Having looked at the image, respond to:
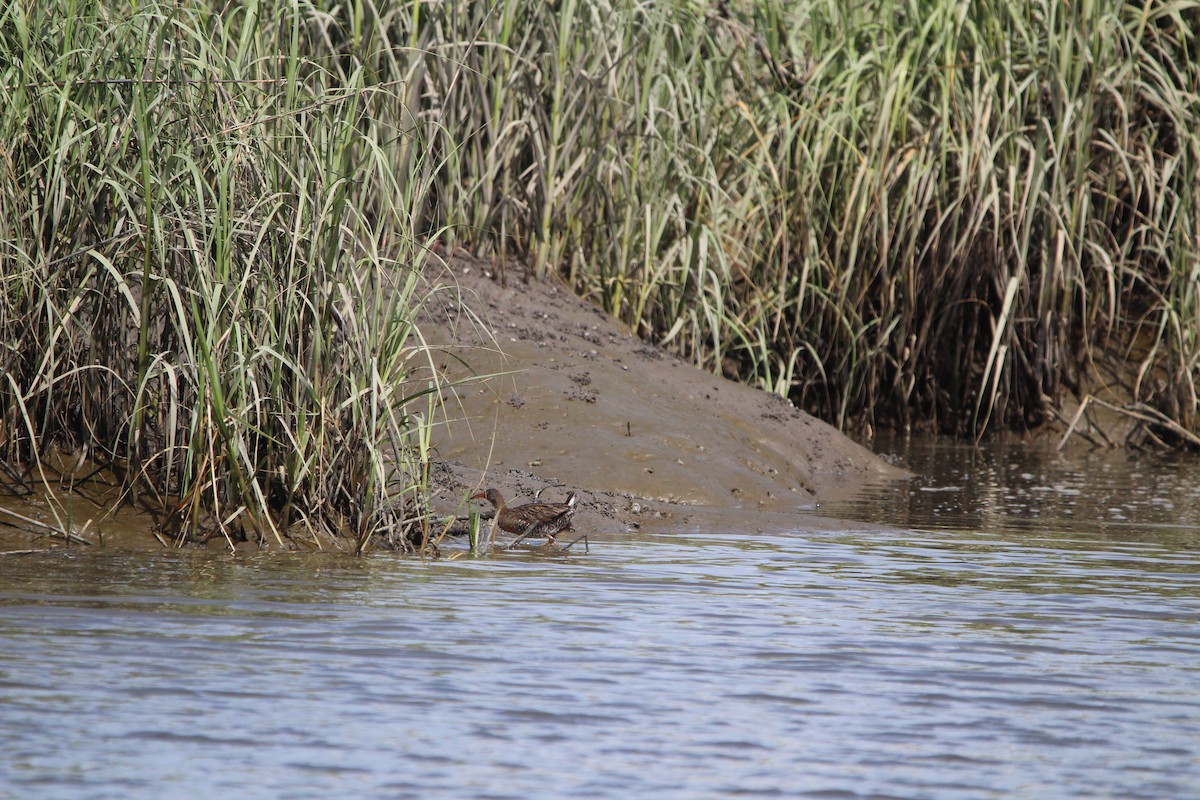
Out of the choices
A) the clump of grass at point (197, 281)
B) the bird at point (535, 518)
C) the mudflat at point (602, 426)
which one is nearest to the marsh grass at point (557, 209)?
the clump of grass at point (197, 281)

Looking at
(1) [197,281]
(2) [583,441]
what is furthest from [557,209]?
(1) [197,281]

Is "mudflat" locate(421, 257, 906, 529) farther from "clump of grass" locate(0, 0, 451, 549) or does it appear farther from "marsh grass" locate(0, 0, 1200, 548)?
"clump of grass" locate(0, 0, 451, 549)

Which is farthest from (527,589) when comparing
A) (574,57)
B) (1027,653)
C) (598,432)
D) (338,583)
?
(574,57)

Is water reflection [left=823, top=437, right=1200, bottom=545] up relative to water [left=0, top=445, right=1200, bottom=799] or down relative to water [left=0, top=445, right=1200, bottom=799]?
up

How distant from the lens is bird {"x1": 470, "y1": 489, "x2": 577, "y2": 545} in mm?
6441

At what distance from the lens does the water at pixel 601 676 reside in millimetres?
3500

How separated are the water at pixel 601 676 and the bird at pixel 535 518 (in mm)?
253

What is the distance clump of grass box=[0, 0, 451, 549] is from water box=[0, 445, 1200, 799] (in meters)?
0.34

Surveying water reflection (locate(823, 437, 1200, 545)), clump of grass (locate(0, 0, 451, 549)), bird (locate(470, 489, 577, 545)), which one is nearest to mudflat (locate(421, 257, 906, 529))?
bird (locate(470, 489, 577, 545))

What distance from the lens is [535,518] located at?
254 inches

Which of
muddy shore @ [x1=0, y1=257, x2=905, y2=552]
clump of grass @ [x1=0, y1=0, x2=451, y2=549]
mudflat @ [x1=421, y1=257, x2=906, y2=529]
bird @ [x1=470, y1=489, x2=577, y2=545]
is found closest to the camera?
clump of grass @ [x1=0, y1=0, x2=451, y2=549]

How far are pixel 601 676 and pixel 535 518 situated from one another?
2193mm

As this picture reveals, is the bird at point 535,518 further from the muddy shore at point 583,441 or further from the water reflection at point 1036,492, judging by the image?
the water reflection at point 1036,492

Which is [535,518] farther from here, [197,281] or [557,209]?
[557,209]
